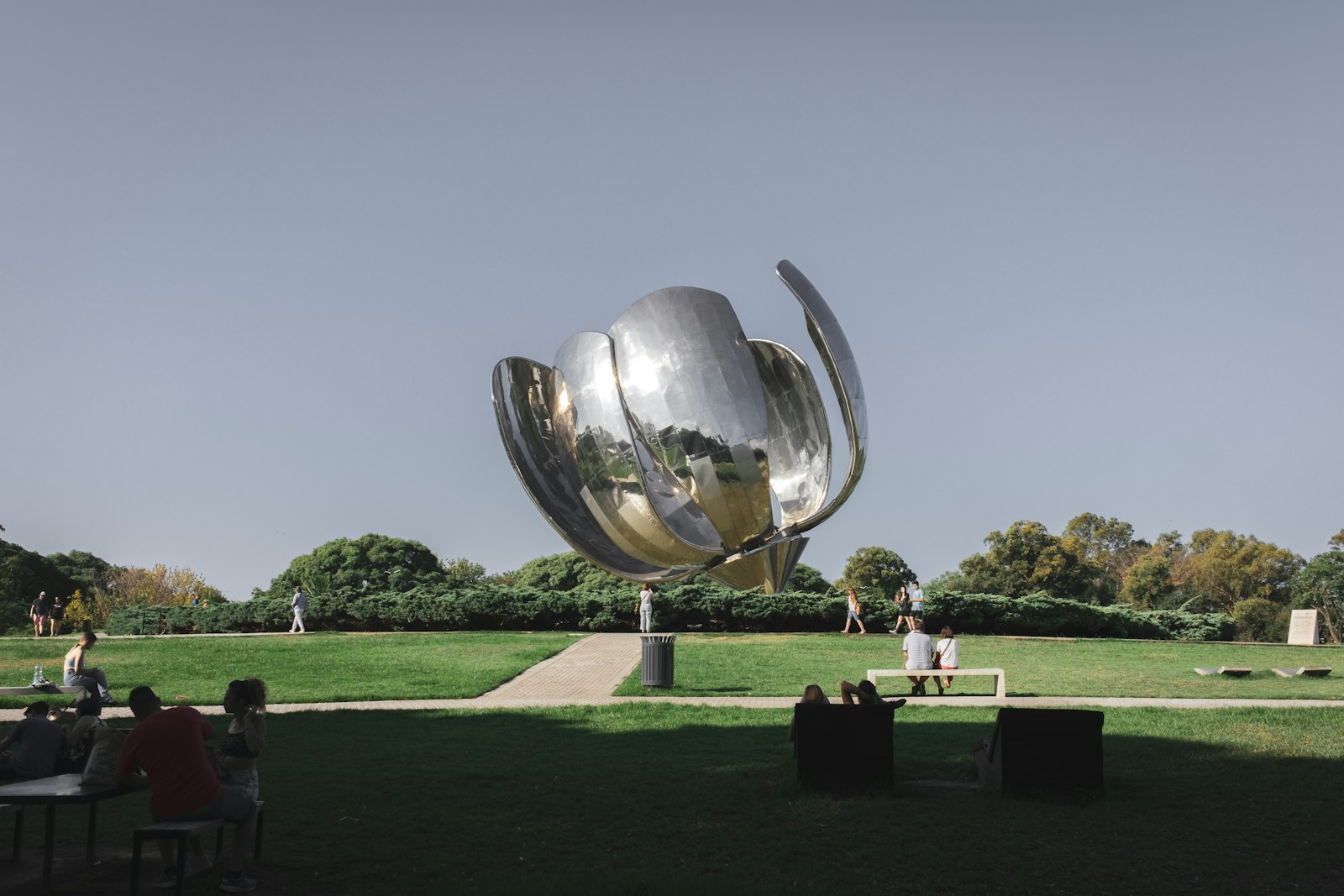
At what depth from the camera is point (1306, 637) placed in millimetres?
30359

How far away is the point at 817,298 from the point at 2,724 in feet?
37.3

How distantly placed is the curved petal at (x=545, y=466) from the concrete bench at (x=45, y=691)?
8.37m

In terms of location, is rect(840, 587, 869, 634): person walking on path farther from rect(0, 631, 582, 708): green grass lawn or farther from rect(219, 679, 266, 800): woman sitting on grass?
rect(219, 679, 266, 800): woman sitting on grass

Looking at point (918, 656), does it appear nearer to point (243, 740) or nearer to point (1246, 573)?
Answer: point (243, 740)

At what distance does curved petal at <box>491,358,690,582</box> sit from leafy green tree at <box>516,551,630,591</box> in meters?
36.2

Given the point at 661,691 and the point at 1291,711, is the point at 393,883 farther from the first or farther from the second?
the point at 1291,711

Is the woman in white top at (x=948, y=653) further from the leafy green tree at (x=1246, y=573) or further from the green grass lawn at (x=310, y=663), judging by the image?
the leafy green tree at (x=1246, y=573)

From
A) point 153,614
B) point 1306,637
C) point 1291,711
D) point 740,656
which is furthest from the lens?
point 153,614

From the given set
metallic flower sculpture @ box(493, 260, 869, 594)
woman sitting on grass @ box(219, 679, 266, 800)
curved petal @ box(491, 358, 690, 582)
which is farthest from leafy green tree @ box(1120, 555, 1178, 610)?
woman sitting on grass @ box(219, 679, 266, 800)

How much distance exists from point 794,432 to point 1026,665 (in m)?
15.2

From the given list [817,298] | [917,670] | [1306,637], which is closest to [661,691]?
[917,670]

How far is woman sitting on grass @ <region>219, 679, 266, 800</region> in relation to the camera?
290 inches

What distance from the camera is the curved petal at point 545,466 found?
8.42 metres

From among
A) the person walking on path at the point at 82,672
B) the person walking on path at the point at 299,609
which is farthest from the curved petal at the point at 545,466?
the person walking on path at the point at 299,609
